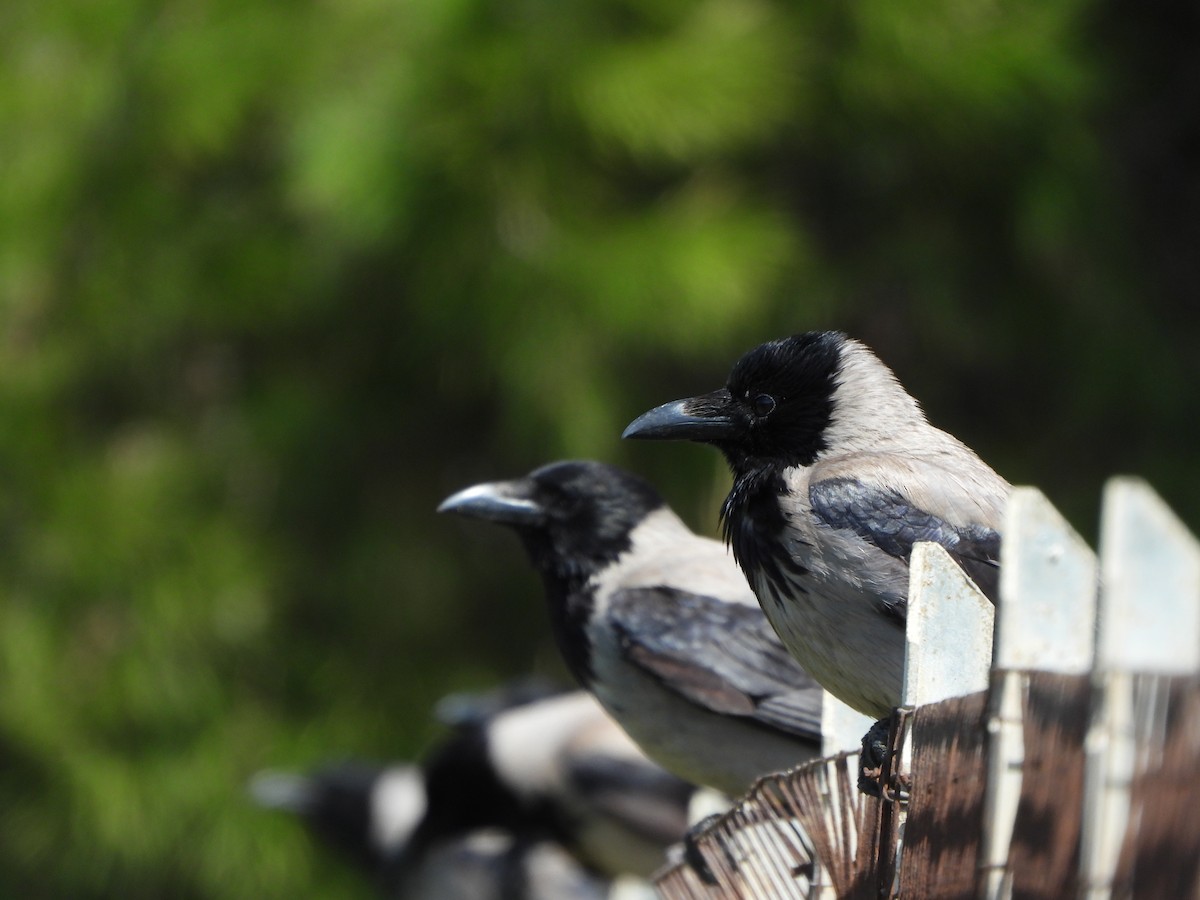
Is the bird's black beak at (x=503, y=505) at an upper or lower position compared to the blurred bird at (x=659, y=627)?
upper

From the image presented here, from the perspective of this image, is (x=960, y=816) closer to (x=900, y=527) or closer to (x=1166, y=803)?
(x=1166, y=803)

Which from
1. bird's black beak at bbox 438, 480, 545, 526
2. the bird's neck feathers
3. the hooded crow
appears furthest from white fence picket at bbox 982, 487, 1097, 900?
the hooded crow

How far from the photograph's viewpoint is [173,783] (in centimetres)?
602

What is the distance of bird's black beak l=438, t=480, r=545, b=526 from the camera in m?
3.69

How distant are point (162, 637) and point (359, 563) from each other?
32.1 inches

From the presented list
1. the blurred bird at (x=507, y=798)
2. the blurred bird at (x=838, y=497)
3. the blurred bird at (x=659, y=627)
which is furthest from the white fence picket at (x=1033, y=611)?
the blurred bird at (x=507, y=798)

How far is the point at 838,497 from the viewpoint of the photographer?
239 centimetres

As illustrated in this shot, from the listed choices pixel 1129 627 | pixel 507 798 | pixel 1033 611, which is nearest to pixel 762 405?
pixel 1033 611

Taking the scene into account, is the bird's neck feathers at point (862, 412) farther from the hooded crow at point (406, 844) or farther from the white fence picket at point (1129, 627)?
the hooded crow at point (406, 844)

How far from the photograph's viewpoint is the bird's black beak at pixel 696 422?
267 cm

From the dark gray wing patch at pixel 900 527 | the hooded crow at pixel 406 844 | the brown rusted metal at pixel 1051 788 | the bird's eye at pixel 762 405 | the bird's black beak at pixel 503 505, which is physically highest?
the bird's eye at pixel 762 405

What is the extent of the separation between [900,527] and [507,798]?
118 inches

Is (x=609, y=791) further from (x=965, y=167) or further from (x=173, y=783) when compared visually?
(x=965, y=167)

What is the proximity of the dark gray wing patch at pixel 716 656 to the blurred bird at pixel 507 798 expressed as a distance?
3.07 ft
